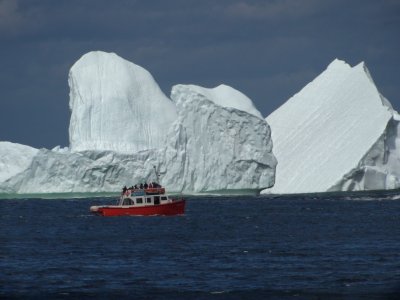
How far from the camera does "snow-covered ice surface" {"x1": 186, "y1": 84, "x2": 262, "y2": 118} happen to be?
218 feet

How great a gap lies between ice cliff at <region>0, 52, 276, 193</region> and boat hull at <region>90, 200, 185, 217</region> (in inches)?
478

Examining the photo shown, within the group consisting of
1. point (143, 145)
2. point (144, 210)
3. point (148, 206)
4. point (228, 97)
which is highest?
point (228, 97)

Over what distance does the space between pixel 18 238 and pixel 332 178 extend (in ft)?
109

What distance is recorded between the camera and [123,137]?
221 feet

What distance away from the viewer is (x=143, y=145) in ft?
223

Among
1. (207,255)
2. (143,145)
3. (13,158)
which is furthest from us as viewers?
(13,158)

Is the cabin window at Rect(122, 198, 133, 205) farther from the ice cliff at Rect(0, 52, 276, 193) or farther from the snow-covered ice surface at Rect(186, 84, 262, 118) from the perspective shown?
the snow-covered ice surface at Rect(186, 84, 262, 118)

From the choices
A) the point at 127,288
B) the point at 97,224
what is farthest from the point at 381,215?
the point at 127,288

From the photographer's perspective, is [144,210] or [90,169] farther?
[90,169]

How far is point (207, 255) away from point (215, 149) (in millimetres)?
35000

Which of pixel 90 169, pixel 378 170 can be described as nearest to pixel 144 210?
pixel 90 169

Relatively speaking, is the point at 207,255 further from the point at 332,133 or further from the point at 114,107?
the point at 332,133

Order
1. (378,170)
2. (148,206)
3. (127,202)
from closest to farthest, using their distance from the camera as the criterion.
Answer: (148,206) → (127,202) → (378,170)

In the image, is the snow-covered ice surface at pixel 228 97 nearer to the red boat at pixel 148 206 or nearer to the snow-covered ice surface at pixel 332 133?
the snow-covered ice surface at pixel 332 133
